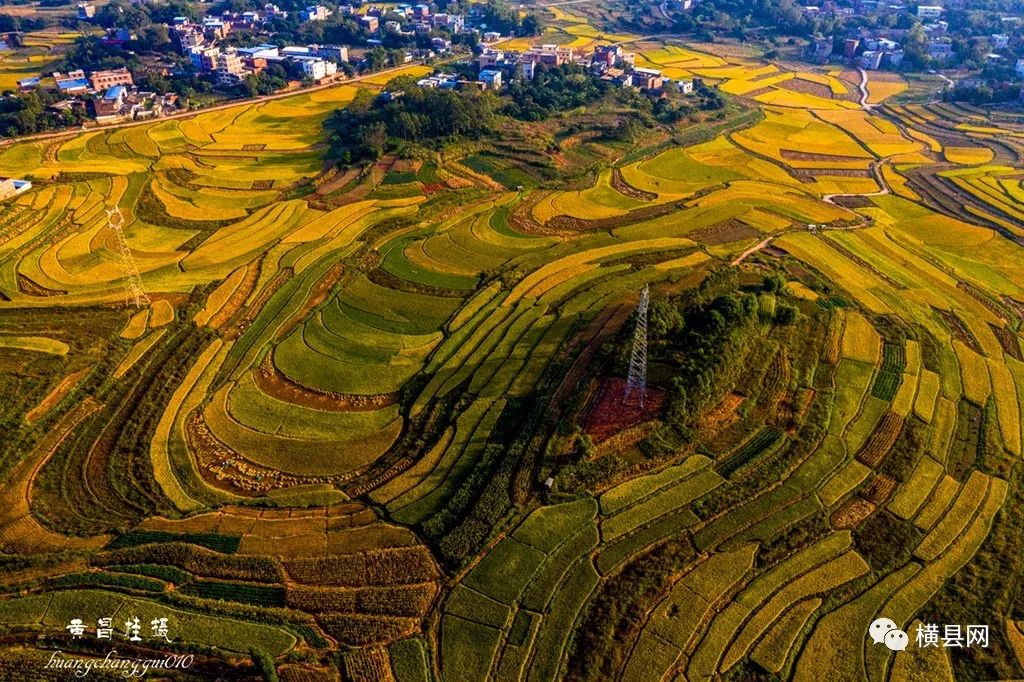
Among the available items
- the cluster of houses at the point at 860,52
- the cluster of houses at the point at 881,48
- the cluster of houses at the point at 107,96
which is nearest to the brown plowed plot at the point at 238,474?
the cluster of houses at the point at 107,96

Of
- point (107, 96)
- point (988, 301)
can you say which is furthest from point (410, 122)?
point (988, 301)

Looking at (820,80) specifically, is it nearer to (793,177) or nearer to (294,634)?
(793,177)

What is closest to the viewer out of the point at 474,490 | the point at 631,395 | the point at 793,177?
the point at 474,490

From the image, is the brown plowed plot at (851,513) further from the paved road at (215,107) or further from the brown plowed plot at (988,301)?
the paved road at (215,107)

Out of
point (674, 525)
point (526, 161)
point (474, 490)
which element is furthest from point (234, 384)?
point (526, 161)

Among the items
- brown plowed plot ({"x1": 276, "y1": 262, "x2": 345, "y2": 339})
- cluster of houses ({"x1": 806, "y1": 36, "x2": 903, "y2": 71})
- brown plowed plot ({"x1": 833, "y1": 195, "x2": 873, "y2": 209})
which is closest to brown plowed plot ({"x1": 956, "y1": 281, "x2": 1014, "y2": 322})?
brown plowed plot ({"x1": 833, "y1": 195, "x2": 873, "y2": 209})

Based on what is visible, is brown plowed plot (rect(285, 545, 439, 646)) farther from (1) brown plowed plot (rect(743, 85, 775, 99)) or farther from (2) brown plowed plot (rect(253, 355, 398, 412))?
(1) brown plowed plot (rect(743, 85, 775, 99))
